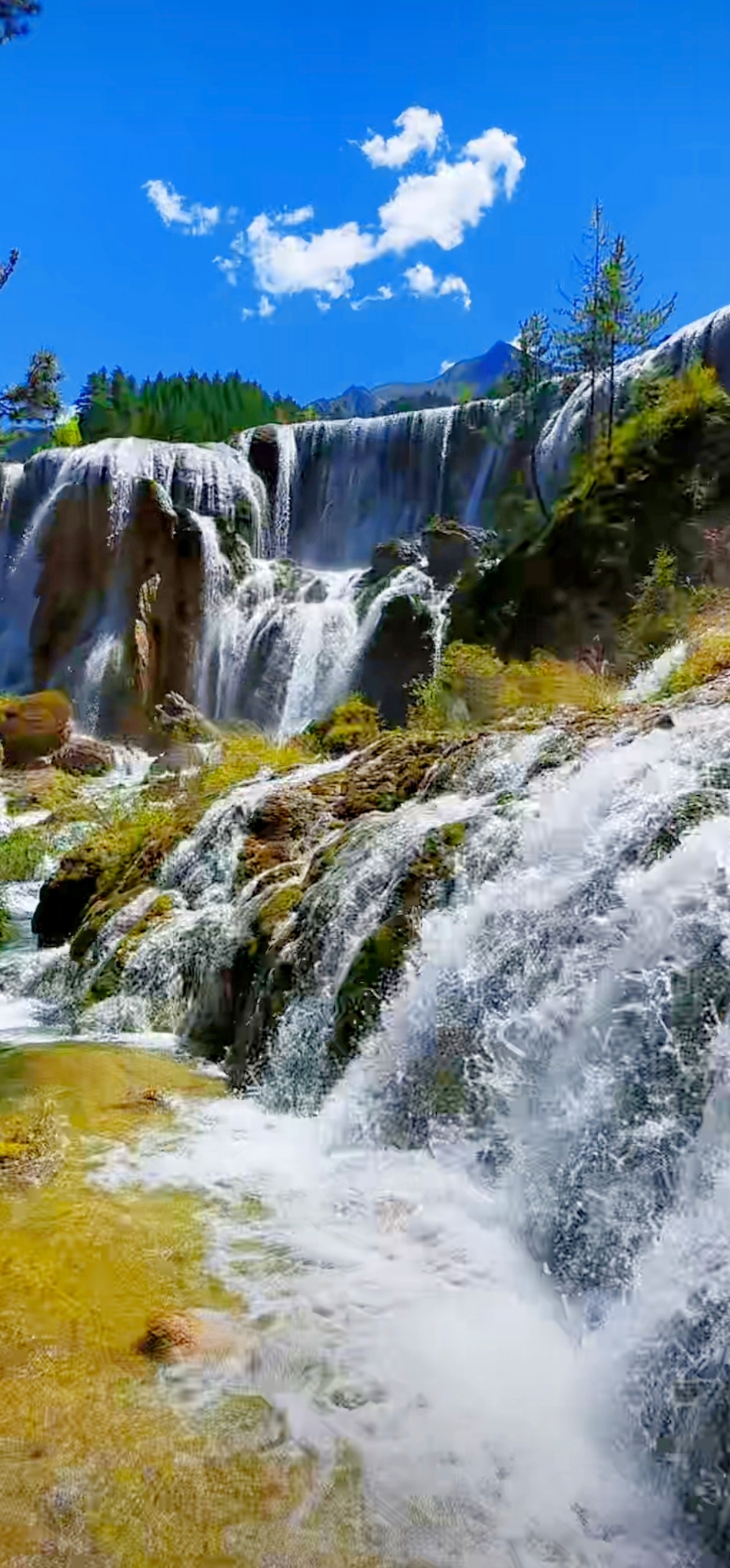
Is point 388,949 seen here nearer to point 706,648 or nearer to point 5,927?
point 706,648

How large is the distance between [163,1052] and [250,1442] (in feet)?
14.4

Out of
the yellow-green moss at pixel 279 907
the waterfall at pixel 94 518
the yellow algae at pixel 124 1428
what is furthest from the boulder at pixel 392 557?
the yellow algae at pixel 124 1428

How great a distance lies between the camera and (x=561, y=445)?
81.9 feet

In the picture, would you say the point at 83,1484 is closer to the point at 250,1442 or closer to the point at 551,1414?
the point at 250,1442

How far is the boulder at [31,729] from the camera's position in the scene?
22.3 metres

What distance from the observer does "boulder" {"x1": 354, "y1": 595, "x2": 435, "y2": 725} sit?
70.5 feet

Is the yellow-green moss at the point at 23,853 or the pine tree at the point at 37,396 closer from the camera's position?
the pine tree at the point at 37,396

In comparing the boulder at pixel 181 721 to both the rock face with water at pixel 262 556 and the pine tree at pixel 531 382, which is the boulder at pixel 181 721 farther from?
the pine tree at pixel 531 382

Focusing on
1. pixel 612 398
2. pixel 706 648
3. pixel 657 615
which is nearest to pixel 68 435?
pixel 612 398

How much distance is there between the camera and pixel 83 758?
→ 22.7 metres

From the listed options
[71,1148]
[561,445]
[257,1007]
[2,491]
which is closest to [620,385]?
[561,445]

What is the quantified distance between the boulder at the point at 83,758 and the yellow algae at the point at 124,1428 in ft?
62.1

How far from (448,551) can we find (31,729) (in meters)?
10.4

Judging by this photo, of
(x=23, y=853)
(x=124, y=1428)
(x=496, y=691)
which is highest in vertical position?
(x=496, y=691)
